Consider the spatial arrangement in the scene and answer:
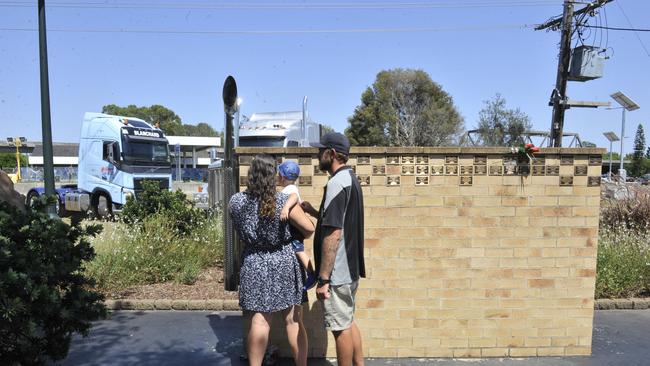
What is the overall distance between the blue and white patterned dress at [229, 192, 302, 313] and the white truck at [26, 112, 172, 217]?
42.2ft

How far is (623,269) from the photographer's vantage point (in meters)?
6.50

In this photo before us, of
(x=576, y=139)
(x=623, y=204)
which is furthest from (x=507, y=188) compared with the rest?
(x=576, y=139)

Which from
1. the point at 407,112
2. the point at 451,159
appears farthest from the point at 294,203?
the point at 407,112

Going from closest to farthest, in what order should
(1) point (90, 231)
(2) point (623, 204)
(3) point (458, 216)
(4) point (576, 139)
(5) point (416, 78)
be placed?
(1) point (90, 231) < (3) point (458, 216) < (2) point (623, 204) < (4) point (576, 139) < (5) point (416, 78)

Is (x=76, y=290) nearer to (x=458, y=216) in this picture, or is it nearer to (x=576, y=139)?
(x=458, y=216)

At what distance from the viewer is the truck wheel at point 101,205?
1605 centimetres

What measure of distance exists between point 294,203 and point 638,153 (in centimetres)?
7801

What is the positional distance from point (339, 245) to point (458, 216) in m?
1.37

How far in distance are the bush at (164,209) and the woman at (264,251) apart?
5016mm

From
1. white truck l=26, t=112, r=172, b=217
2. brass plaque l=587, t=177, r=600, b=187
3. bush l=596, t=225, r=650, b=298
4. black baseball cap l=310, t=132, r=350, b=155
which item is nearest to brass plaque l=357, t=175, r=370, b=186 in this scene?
black baseball cap l=310, t=132, r=350, b=155

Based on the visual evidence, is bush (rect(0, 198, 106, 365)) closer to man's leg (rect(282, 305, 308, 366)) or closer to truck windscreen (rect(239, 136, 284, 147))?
man's leg (rect(282, 305, 308, 366))

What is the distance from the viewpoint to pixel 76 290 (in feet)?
12.0

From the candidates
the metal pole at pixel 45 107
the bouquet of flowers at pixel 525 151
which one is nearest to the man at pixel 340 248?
the bouquet of flowers at pixel 525 151

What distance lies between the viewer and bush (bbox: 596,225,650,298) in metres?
6.26
